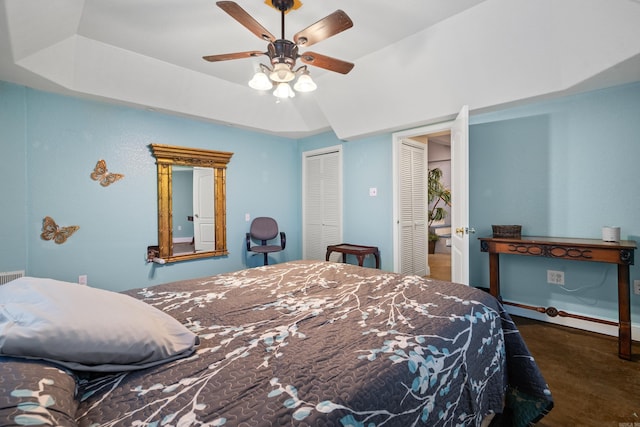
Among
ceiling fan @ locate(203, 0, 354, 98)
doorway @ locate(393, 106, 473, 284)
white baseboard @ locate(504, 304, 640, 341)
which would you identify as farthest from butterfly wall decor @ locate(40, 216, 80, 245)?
white baseboard @ locate(504, 304, 640, 341)

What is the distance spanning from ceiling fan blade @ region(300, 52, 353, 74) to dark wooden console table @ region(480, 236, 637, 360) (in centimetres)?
216

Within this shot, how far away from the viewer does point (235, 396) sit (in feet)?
2.66

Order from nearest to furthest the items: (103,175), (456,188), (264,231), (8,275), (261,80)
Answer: (261,80)
(8,275)
(456,188)
(103,175)
(264,231)

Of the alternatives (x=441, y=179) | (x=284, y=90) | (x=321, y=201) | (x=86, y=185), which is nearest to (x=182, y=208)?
(x=86, y=185)

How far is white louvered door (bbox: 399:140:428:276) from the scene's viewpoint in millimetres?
4074

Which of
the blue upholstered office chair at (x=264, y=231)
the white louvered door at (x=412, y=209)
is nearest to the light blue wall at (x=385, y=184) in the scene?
the white louvered door at (x=412, y=209)

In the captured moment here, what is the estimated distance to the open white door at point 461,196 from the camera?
2793 mm

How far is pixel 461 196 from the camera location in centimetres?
290

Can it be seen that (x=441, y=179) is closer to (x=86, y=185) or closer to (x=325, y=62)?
(x=325, y=62)

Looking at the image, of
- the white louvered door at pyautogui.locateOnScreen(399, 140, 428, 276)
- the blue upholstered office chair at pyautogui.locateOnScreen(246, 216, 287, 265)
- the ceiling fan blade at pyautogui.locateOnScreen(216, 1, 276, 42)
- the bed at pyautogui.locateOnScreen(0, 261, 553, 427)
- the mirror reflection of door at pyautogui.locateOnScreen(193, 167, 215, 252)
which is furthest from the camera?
the blue upholstered office chair at pyautogui.locateOnScreen(246, 216, 287, 265)

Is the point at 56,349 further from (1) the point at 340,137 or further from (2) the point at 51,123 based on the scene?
(1) the point at 340,137

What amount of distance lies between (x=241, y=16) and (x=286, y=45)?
346 mm

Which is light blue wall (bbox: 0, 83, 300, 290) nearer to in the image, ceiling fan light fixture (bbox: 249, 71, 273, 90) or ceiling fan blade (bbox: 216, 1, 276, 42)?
ceiling fan light fixture (bbox: 249, 71, 273, 90)

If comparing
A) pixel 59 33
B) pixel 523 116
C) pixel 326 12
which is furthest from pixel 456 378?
pixel 59 33
